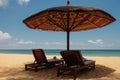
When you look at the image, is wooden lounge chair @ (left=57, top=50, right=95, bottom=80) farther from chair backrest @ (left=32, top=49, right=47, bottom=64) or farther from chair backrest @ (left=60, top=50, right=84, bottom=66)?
chair backrest @ (left=32, top=49, right=47, bottom=64)

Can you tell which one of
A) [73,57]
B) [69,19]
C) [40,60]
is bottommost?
[40,60]

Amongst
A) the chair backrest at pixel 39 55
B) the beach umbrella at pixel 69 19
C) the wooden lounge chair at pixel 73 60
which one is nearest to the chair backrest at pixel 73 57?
the wooden lounge chair at pixel 73 60

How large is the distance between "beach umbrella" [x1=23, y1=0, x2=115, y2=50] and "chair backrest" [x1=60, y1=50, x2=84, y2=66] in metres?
1.23

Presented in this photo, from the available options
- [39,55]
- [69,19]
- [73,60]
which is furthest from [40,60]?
[69,19]

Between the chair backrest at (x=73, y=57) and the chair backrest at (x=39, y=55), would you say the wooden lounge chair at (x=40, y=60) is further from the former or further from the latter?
the chair backrest at (x=73, y=57)

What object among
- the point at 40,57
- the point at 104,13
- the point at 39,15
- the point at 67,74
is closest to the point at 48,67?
the point at 40,57

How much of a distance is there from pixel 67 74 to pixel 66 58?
1.85ft

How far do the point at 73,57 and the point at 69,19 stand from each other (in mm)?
3356

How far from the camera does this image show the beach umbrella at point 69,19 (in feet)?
22.2

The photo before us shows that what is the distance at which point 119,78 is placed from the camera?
680 cm

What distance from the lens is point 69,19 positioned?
33.4ft

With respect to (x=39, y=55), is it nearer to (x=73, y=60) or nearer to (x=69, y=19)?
(x=73, y=60)

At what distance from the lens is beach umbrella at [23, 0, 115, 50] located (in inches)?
267

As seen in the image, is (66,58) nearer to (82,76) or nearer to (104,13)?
(82,76)
